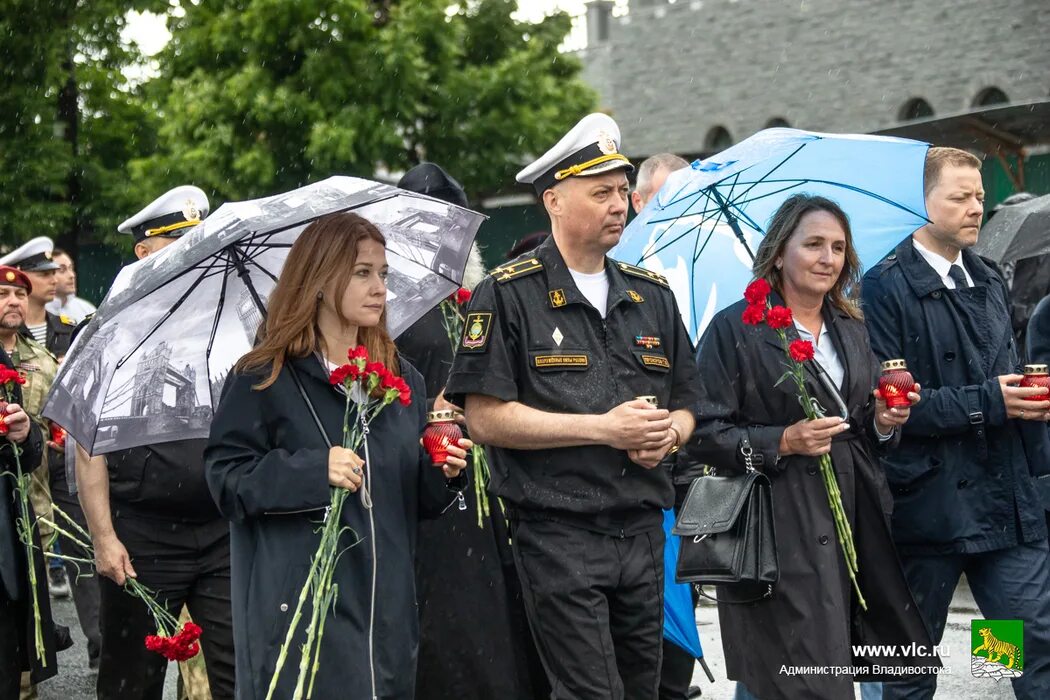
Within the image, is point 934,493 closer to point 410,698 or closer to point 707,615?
point 410,698

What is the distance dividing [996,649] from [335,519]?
303cm

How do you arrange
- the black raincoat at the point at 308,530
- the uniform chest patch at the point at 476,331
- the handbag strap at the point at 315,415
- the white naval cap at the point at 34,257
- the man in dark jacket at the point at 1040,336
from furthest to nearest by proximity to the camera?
the white naval cap at the point at 34,257 < the man in dark jacket at the point at 1040,336 < the uniform chest patch at the point at 476,331 < the handbag strap at the point at 315,415 < the black raincoat at the point at 308,530

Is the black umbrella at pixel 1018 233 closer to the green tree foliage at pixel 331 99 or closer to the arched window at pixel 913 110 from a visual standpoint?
the green tree foliage at pixel 331 99

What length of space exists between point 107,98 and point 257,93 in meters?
2.43

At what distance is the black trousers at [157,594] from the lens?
6086 millimetres

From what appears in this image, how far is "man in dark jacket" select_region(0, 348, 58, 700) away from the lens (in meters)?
6.29

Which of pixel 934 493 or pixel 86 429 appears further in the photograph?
pixel 934 493

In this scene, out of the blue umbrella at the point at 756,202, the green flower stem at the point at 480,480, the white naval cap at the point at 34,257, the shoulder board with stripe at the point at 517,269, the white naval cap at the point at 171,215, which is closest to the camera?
the shoulder board with stripe at the point at 517,269

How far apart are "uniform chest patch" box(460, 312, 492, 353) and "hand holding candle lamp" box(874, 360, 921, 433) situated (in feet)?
4.77

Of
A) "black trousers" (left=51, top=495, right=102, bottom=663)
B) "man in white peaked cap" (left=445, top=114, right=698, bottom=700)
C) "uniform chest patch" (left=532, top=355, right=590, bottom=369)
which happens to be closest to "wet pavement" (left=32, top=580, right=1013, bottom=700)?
"black trousers" (left=51, top=495, right=102, bottom=663)

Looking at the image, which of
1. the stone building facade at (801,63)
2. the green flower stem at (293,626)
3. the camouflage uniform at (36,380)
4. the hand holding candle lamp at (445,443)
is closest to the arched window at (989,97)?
the stone building facade at (801,63)

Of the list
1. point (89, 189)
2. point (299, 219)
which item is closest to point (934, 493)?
point (299, 219)

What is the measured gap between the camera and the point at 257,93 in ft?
84.9

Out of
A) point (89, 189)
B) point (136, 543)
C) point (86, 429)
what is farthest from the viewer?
point (89, 189)
